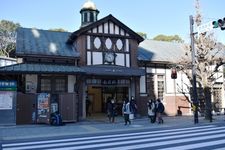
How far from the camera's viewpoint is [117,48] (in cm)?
2381

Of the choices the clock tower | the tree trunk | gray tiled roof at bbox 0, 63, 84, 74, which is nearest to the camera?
gray tiled roof at bbox 0, 63, 84, 74

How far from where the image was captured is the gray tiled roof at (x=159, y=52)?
85.7 feet

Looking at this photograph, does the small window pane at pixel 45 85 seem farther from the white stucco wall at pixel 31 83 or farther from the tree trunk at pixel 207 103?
the tree trunk at pixel 207 103

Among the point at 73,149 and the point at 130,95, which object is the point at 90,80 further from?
the point at 73,149

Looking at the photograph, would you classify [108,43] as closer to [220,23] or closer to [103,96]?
[103,96]

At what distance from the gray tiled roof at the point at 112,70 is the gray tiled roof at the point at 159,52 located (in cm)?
214

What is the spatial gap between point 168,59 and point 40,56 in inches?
467

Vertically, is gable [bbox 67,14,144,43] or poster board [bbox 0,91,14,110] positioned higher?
gable [bbox 67,14,144,43]

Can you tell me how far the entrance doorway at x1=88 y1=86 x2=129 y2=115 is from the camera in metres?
26.2

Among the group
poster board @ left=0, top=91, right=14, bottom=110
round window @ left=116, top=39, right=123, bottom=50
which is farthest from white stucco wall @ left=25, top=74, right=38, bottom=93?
round window @ left=116, top=39, right=123, bottom=50

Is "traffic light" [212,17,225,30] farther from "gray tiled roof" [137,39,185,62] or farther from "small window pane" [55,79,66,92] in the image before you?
"small window pane" [55,79,66,92]

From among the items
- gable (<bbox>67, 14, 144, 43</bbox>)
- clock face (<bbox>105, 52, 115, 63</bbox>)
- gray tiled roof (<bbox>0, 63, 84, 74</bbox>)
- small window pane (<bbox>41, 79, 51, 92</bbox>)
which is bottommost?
small window pane (<bbox>41, 79, 51, 92</bbox>)

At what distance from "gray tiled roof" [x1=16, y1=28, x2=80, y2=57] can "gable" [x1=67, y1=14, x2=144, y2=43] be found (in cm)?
136

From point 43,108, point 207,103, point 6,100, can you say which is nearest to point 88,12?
point 43,108
